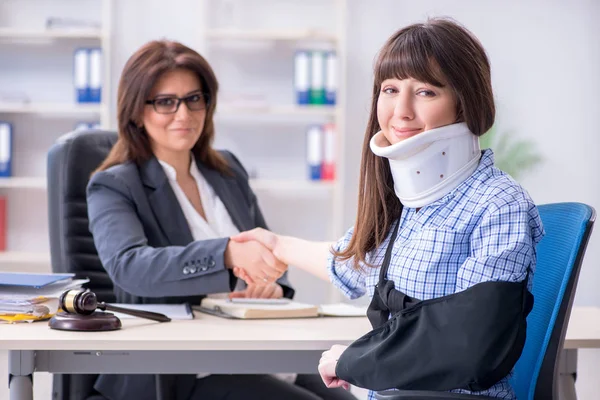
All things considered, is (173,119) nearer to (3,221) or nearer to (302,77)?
(302,77)

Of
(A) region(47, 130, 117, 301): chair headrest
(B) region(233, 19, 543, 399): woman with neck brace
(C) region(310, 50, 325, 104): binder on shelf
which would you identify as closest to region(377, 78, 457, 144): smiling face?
(B) region(233, 19, 543, 399): woman with neck brace

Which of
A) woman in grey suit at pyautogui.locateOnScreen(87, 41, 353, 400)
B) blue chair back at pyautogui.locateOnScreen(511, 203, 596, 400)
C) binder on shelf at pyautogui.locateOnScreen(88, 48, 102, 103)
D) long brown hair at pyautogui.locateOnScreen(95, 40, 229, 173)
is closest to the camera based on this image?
blue chair back at pyautogui.locateOnScreen(511, 203, 596, 400)

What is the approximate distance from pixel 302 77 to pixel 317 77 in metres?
0.09

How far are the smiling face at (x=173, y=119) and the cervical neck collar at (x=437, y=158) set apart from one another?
1.13m

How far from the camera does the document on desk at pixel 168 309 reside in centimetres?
197

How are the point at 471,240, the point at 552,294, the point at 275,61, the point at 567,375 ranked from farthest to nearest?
the point at 275,61
the point at 567,375
the point at 552,294
the point at 471,240

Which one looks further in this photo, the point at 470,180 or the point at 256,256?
the point at 256,256

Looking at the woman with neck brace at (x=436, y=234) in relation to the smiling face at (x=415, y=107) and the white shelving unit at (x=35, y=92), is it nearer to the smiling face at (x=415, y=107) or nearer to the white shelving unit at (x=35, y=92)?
the smiling face at (x=415, y=107)

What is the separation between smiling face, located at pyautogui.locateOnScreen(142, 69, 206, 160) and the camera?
2.43 m

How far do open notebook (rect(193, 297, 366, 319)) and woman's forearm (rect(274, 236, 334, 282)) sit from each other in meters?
0.10

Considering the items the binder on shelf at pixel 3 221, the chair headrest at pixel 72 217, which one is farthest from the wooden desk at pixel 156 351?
the binder on shelf at pixel 3 221

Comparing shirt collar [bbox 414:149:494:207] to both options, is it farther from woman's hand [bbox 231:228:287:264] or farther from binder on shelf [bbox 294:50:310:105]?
binder on shelf [bbox 294:50:310:105]

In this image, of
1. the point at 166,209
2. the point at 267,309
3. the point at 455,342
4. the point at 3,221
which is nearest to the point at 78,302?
the point at 267,309

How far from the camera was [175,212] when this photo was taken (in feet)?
7.68
